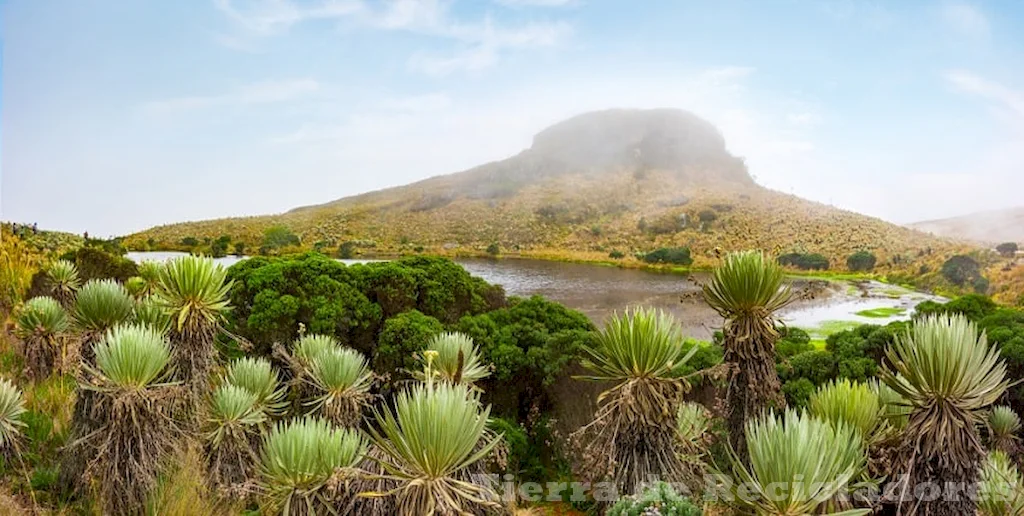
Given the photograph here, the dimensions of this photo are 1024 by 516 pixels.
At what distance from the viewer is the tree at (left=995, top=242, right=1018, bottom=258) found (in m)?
10.1

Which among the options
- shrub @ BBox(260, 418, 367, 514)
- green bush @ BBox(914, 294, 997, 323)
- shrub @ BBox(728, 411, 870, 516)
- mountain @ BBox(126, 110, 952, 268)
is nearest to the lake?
green bush @ BBox(914, 294, 997, 323)

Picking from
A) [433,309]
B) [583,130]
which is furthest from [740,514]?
[583,130]

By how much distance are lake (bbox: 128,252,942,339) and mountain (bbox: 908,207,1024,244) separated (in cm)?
167

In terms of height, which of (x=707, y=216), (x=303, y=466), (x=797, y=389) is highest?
(x=707, y=216)

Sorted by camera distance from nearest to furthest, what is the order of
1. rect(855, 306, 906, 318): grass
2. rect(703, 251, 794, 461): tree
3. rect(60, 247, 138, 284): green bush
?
1. rect(703, 251, 794, 461): tree
2. rect(855, 306, 906, 318): grass
3. rect(60, 247, 138, 284): green bush

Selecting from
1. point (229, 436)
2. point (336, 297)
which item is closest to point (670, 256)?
point (336, 297)

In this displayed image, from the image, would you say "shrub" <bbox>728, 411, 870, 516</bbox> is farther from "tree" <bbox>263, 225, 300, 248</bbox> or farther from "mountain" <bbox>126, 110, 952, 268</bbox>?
→ "tree" <bbox>263, 225, 300, 248</bbox>

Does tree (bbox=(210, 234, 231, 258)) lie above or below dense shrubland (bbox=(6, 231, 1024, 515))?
above

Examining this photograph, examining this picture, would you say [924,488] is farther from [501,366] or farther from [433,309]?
[433,309]

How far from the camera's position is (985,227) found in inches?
430

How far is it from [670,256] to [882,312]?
13.0 ft

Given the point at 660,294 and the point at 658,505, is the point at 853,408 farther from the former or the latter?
the point at 660,294

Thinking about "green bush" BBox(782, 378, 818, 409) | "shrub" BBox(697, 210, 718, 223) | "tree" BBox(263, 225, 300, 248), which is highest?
"shrub" BBox(697, 210, 718, 223)

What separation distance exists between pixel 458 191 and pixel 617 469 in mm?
10791
